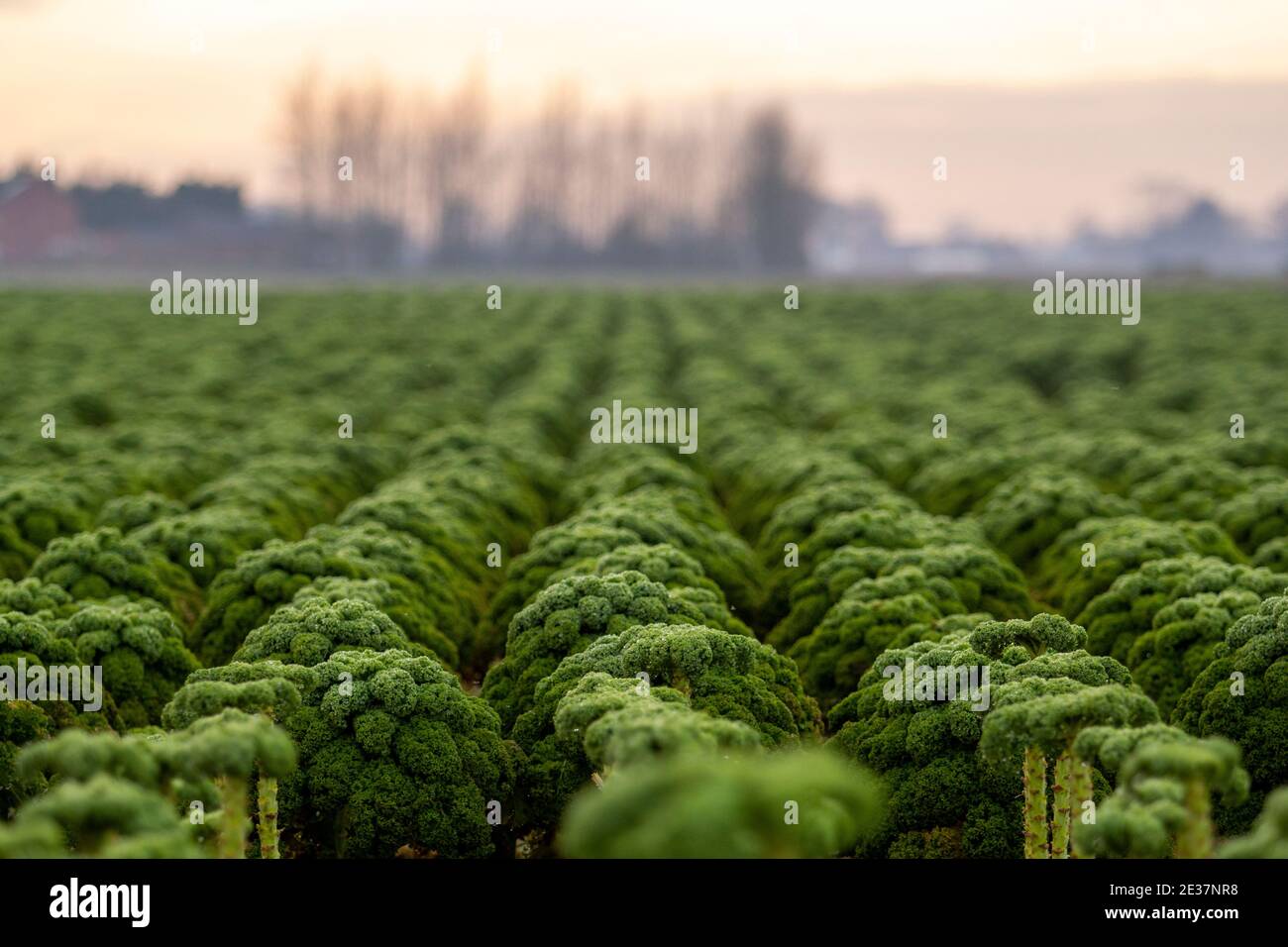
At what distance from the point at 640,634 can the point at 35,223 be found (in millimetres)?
159604

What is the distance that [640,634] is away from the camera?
45.1ft

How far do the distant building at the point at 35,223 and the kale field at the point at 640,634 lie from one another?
130 meters

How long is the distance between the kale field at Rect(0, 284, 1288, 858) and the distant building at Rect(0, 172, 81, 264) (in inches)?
5100

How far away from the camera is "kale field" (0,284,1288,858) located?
9.38m

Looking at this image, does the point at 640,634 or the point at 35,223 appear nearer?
the point at 640,634

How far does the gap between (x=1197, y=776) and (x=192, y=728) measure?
7001 mm

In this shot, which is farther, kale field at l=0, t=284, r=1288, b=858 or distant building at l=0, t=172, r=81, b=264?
distant building at l=0, t=172, r=81, b=264

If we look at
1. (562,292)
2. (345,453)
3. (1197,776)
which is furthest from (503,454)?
(562,292)

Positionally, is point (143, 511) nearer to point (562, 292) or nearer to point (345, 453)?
point (345, 453)

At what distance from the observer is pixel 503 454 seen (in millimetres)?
29859

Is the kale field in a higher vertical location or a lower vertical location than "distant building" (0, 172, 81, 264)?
lower

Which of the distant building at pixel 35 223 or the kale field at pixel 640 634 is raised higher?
the distant building at pixel 35 223

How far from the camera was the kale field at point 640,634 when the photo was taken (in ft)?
30.8

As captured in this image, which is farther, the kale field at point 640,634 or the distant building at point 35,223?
the distant building at point 35,223
